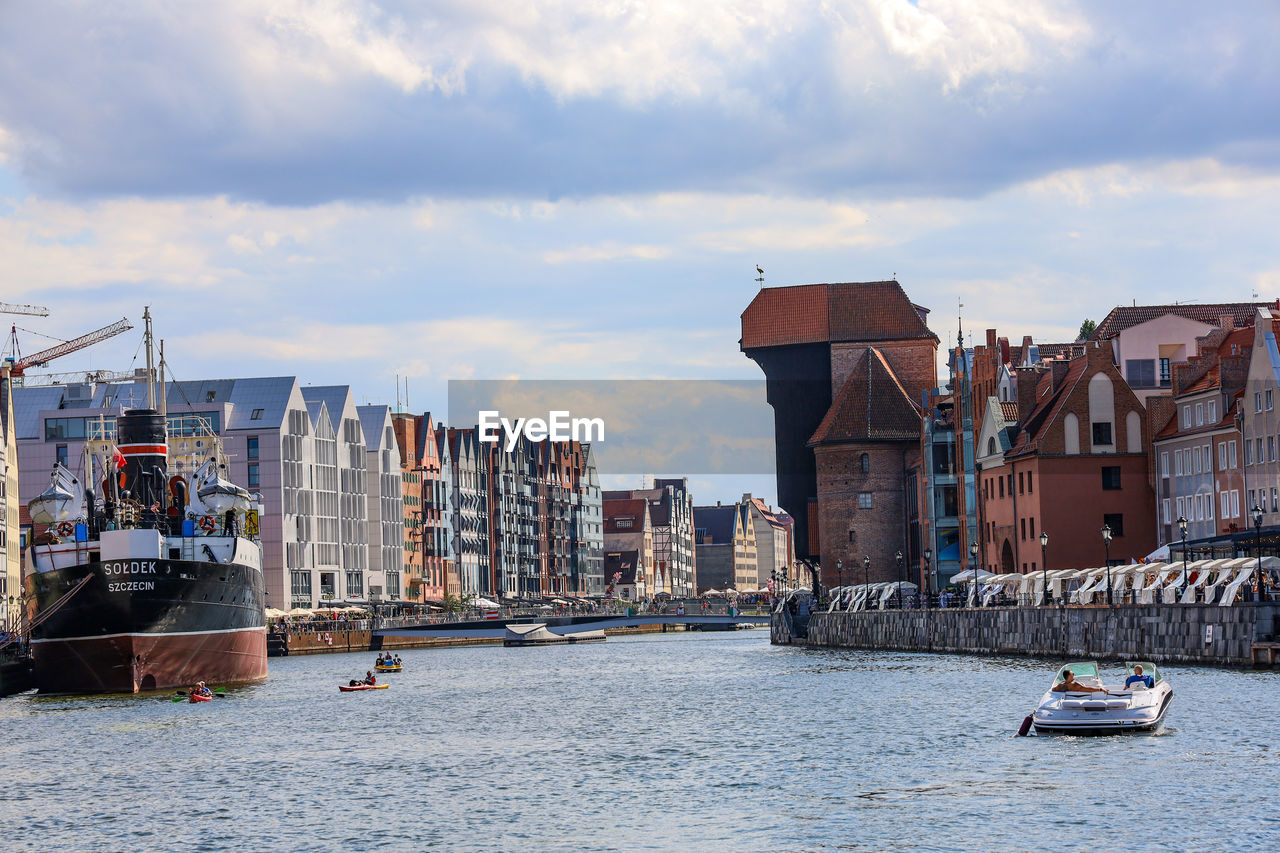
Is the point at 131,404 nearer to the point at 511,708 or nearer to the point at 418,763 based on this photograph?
the point at 511,708

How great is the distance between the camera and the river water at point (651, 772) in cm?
4059

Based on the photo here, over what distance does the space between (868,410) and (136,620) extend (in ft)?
250

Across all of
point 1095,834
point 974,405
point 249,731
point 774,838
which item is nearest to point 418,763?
point 249,731

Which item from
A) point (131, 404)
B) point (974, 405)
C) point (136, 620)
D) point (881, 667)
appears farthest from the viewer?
point (131, 404)

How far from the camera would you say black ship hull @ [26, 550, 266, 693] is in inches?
3361

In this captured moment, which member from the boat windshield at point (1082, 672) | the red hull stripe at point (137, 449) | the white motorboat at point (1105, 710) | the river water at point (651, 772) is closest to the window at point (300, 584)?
the red hull stripe at point (137, 449)

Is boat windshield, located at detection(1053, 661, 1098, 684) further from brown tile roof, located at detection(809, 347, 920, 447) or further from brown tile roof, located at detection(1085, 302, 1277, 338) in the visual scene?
brown tile roof, located at detection(809, 347, 920, 447)

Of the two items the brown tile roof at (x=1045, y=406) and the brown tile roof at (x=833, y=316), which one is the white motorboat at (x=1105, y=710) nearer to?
the brown tile roof at (x=1045, y=406)

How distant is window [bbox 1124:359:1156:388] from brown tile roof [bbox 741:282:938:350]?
1457 inches

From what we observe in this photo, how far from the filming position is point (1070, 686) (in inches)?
2133

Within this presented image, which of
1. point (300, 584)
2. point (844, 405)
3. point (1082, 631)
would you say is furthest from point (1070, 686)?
point (300, 584)

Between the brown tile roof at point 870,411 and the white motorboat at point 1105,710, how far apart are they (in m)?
94.3

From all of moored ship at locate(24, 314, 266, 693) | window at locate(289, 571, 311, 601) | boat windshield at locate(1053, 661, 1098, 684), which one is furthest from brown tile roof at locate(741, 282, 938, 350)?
boat windshield at locate(1053, 661, 1098, 684)

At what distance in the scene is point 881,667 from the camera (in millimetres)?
99625
